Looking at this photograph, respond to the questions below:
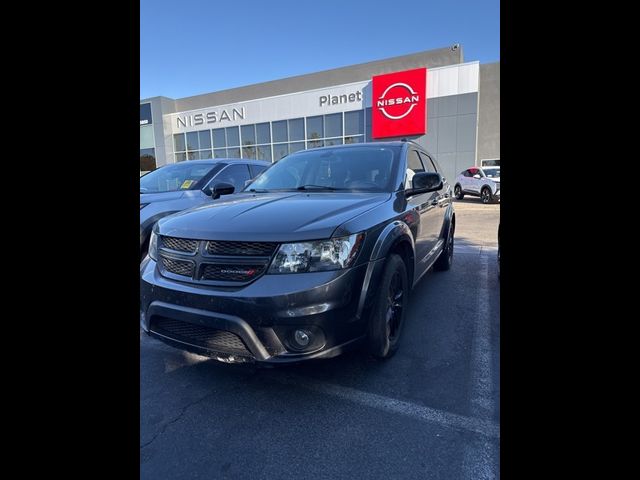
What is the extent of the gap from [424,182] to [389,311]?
1.17 metres

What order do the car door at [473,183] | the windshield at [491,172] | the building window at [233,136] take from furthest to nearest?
the building window at [233,136] → the car door at [473,183] → the windshield at [491,172]

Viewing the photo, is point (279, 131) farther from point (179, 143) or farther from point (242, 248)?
point (242, 248)

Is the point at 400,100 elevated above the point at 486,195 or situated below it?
above

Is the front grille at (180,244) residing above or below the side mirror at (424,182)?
below

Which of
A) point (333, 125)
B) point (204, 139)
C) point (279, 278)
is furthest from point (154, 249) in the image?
point (204, 139)

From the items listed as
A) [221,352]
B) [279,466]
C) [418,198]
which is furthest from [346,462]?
[418,198]

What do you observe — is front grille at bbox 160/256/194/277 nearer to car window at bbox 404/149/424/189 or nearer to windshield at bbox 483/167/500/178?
car window at bbox 404/149/424/189

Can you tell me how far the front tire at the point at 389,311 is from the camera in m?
2.51

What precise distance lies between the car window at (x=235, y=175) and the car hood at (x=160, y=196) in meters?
0.62

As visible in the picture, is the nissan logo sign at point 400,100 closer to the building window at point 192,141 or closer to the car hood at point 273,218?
the building window at point 192,141

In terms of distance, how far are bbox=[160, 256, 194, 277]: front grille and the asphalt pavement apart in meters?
0.84

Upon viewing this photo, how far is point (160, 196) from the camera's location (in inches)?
199

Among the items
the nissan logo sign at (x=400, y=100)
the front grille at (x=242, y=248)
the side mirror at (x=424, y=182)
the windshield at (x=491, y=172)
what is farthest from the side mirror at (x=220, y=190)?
the nissan logo sign at (x=400, y=100)
